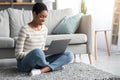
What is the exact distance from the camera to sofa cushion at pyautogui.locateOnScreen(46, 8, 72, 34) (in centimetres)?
385

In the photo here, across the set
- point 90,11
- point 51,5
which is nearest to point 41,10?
point 51,5

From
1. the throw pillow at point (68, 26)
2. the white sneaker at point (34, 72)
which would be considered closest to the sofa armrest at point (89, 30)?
the throw pillow at point (68, 26)

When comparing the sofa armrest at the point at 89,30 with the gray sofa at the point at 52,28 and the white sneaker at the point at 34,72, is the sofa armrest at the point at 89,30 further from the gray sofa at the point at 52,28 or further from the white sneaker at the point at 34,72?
the white sneaker at the point at 34,72

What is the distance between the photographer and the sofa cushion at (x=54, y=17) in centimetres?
385

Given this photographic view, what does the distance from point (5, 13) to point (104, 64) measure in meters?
1.68

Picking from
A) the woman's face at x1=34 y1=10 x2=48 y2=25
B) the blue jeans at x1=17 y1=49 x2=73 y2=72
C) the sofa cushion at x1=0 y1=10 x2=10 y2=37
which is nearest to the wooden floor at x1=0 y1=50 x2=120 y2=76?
the sofa cushion at x1=0 y1=10 x2=10 y2=37

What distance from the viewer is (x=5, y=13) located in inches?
145

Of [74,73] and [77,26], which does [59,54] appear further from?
[77,26]

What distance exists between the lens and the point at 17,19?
367 cm

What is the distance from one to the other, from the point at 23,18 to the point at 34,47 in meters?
1.35

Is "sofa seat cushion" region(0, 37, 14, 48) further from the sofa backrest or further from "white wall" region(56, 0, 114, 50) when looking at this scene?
"white wall" region(56, 0, 114, 50)

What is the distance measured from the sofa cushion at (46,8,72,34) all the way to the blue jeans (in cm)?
122

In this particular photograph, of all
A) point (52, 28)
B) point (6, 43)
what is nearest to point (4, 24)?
point (6, 43)

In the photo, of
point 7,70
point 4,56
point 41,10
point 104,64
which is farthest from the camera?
point 104,64
